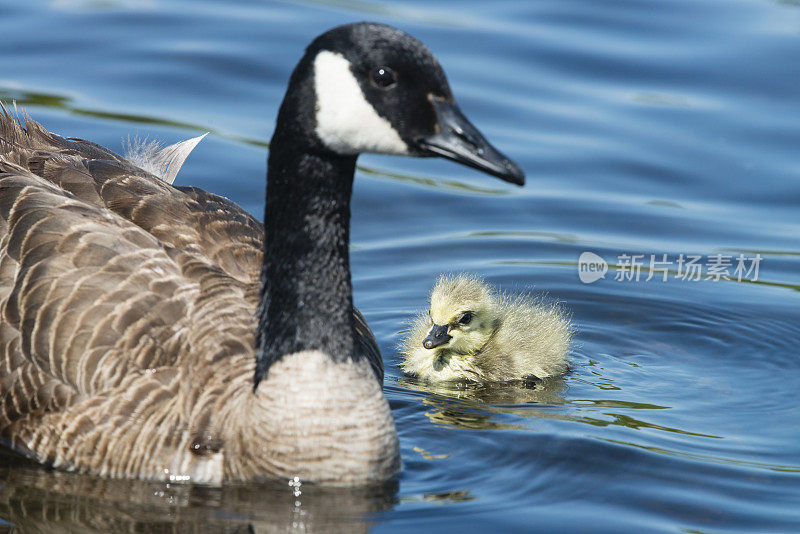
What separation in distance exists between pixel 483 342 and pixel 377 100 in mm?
2842

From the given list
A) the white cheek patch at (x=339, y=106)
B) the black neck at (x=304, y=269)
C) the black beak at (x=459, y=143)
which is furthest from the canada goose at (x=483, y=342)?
the white cheek patch at (x=339, y=106)

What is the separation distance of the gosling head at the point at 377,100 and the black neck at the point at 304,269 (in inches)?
9.9

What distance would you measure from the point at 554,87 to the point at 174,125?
394cm

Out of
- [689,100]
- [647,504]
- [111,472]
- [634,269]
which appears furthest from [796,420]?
[689,100]

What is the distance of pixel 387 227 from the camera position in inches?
418

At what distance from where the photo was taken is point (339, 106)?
225 inches

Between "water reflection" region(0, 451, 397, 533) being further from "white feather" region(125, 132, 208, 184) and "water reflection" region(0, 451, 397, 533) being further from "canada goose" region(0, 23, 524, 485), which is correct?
"white feather" region(125, 132, 208, 184)

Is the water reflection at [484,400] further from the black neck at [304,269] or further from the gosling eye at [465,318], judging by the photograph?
the black neck at [304,269]

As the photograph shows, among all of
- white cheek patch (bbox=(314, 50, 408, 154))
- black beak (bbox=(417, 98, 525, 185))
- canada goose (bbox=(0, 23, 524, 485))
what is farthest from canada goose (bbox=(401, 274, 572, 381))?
white cheek patch (bbox=(314, 50, 408, 154))

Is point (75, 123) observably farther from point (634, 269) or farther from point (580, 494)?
point (580, 494)

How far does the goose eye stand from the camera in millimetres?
5707

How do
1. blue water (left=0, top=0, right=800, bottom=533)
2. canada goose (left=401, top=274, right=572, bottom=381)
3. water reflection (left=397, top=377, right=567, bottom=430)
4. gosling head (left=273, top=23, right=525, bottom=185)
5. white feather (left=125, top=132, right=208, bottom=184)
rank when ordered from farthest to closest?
white feather (left=125, top=132, right=208, bottom=184) → canada goose (left=401, top=274, right=572, bottom=381) → water reflection (left=397, top=377, right=567, bottom=430) → blue water (left=0, top=0, right=800, bottom=533) → gosling head (left=273, top=23, right=525, bottom=185)

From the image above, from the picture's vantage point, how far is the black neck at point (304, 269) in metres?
6.01

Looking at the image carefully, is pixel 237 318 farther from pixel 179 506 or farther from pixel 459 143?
pixel 459 143
